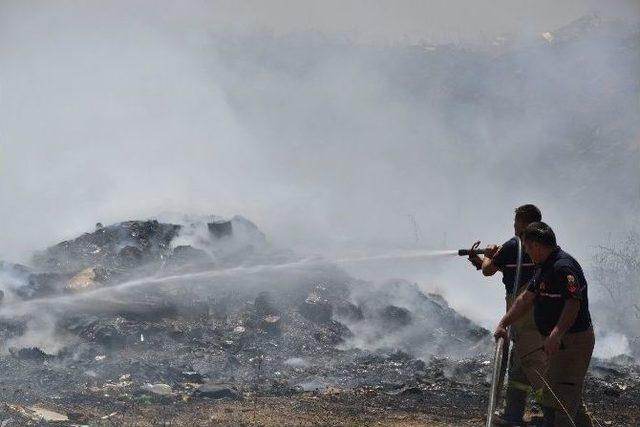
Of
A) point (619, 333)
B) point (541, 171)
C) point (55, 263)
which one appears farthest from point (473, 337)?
point (541, 171)

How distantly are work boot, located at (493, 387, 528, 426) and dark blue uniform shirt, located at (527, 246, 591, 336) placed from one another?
1.27m

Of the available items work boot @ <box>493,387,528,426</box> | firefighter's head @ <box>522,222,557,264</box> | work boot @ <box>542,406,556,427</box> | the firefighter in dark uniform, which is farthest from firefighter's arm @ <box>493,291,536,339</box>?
work boot @ <box>493,387,528,426</box>

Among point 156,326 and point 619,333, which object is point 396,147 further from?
point 156,326

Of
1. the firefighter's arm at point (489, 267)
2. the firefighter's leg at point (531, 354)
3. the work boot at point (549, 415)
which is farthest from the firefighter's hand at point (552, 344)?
the firefighter's arm at point (489, 267)

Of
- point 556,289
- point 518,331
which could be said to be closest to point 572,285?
point 556,289

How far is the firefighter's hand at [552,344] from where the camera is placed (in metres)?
4.38

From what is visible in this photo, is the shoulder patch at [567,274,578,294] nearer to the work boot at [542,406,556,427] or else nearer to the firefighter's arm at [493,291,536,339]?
the firefighter's arm at [493,291,536,339]

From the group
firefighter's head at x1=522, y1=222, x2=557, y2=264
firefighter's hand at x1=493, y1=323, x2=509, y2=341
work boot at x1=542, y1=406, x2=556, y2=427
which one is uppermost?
firefighter's head at x1=522, y1=222, x2=557, y2=264

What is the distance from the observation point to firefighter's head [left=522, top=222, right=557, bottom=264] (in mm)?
4516

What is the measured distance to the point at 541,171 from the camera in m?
16.4

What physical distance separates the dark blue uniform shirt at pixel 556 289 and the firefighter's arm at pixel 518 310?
49mm

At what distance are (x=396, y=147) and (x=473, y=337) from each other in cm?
954

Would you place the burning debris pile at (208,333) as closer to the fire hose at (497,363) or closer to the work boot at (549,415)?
the work boot at (549,415)

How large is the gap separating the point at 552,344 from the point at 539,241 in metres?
0.63
